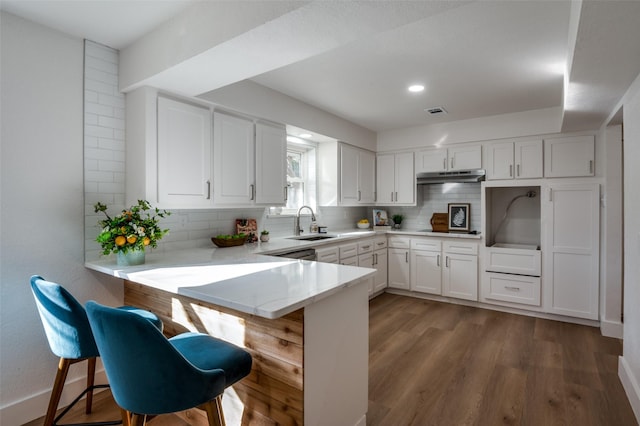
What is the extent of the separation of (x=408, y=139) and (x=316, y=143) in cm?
139

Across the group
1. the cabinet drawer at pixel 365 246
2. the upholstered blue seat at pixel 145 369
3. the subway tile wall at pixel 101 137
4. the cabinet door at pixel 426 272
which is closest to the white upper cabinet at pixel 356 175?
the cabinet drawer at pixel 365 246

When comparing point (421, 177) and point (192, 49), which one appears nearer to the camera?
point (192, 49)

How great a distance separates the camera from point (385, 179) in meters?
5.11

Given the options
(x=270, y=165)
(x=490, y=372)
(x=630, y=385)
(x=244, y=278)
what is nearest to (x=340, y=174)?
(x=270, y=165)

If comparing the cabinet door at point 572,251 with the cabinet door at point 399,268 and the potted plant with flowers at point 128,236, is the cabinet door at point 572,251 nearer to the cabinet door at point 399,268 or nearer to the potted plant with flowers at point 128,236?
the cabinet door at point 399,268

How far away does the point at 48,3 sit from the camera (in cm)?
189

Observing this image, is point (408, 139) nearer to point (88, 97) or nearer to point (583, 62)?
point (583, 62)

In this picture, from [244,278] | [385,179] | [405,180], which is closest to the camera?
[244,278]

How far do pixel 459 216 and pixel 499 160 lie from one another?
0.93 m

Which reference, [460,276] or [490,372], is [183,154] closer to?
[490,372]

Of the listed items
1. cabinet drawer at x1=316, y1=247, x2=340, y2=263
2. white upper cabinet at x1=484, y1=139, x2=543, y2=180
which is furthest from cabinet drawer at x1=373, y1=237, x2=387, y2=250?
white upper cabinet at x1=484, y1=139, x2=543, y2=180

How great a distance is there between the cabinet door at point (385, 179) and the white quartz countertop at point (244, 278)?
3021 mm

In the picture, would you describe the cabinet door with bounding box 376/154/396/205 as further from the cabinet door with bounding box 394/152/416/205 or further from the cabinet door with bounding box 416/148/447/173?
the cabinet door with bounding box 416/148/447/173

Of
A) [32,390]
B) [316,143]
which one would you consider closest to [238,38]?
[32,390]
